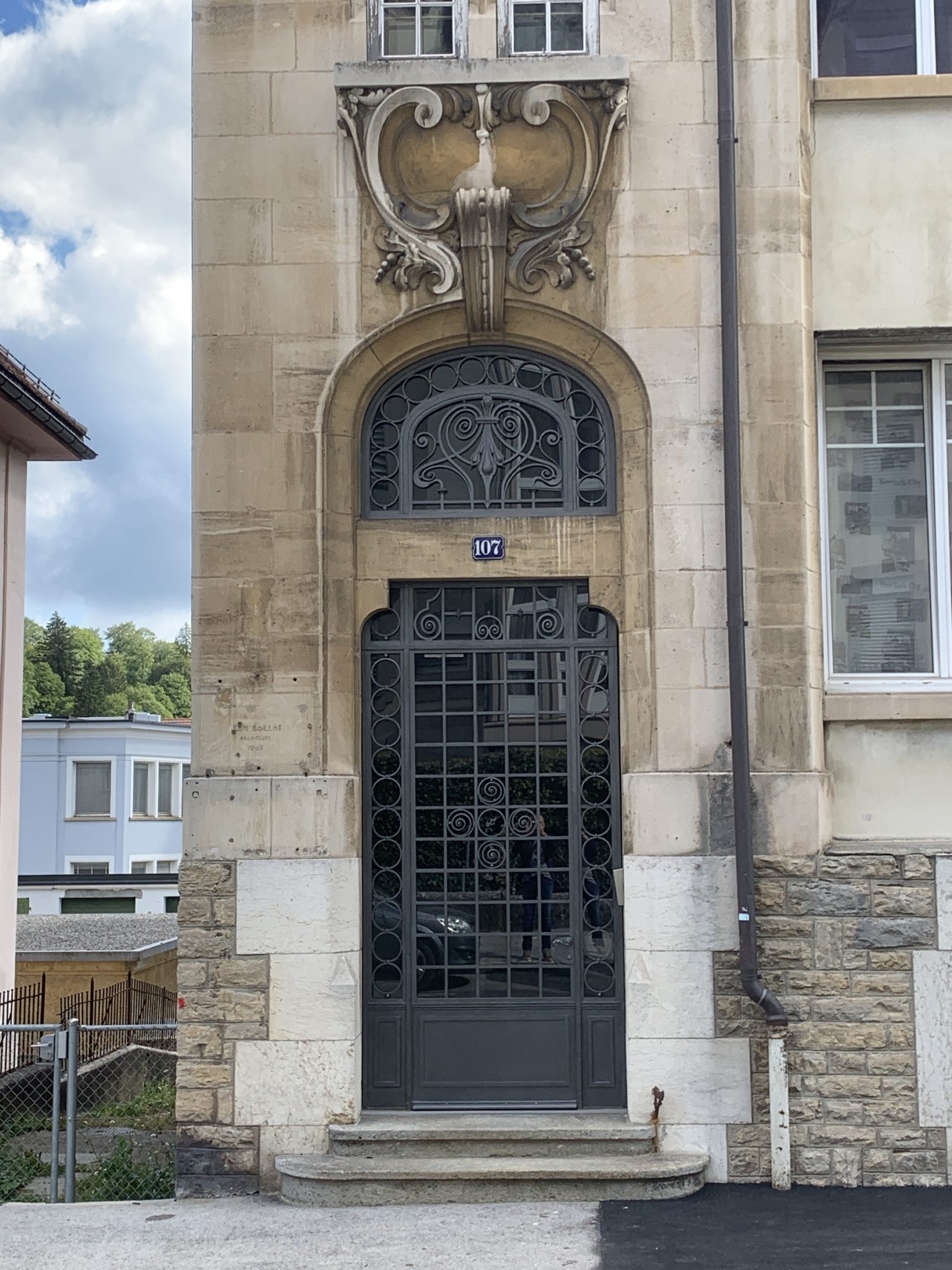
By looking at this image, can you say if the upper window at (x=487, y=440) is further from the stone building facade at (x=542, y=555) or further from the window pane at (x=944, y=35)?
the window pane at (x=944, y=35)

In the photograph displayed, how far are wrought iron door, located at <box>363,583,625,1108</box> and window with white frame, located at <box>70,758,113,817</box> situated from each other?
42095mm

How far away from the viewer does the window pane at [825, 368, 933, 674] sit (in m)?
8.96

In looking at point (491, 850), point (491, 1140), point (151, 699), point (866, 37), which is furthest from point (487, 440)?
point (151, 699)

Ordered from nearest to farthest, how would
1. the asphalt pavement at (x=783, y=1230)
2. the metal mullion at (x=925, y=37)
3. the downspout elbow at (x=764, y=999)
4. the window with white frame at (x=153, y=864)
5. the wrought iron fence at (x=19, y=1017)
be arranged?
1. the asphalt pavement at (x=783, y=1230)
2. the downspout elbow at (x=764, y=999)
3. the metal mullion at (x=925, y=37)
4. the wrought iron fence at (x=19, y=1017)
5. the window with white frame at (x=153, y=864)

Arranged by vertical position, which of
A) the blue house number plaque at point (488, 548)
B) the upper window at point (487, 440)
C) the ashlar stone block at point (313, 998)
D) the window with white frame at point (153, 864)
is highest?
the upper window at point (487, 440)

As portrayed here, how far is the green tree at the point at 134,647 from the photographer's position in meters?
101

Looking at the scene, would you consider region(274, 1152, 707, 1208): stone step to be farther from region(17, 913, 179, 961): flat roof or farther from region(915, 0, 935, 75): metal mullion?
region(17, 913, 179, 961): flat roof

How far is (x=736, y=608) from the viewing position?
844 centimetres

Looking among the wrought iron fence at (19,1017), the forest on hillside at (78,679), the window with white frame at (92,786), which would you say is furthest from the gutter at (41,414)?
the forest on hillside at (78,679)

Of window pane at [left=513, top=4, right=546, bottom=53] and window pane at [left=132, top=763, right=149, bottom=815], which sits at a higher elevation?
window pane at [left=513, top=4, right=546, bottom=53]

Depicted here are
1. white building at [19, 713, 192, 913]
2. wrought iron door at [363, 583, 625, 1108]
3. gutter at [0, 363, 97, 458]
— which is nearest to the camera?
wrought iron door at [363, 583, 625, 1108]

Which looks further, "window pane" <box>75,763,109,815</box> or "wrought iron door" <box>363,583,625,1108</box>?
"window pane" <box>75,763,109,815</box>

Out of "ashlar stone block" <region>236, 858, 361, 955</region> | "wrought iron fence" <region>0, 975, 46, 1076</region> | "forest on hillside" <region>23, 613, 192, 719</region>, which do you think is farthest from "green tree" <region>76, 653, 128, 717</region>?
"ashlar stone block" <region>236, 858, 361, 955</region>

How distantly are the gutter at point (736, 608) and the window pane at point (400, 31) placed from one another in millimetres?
1850
